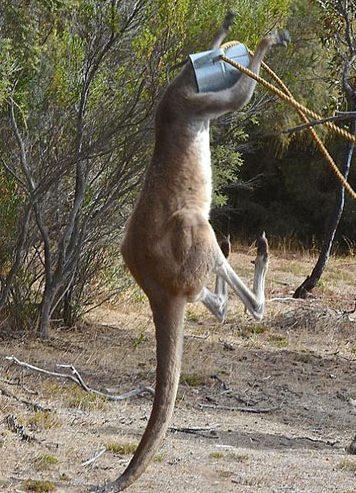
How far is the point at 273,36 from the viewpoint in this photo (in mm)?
6055

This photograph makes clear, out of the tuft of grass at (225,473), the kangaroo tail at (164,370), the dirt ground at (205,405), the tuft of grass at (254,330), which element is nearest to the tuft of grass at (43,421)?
the dirt ground at (205,405)

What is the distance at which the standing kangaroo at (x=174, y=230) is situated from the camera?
578 centimetres

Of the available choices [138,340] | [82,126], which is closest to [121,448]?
[82,126]

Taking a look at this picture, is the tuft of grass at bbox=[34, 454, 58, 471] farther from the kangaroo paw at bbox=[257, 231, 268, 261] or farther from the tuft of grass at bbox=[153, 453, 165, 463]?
the kangaroo paw at bbox=[257, 231, 268, 261]

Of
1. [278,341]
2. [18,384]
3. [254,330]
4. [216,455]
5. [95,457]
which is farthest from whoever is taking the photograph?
[254,330]

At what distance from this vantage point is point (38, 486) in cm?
616

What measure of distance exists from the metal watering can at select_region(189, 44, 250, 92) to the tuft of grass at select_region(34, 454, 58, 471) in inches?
104

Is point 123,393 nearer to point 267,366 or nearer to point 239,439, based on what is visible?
point 239,439

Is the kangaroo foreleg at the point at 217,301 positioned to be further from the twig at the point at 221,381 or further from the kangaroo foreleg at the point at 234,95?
the twig at the point at 221,381

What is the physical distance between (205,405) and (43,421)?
6.99ft

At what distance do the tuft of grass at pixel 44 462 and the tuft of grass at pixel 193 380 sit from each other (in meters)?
3.46

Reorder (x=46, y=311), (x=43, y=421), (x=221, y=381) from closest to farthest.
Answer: (x=43, y=421)
(x=221, y=381)
(x=46, y=311)

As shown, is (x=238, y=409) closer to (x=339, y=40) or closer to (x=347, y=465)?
(x=347, y=465)

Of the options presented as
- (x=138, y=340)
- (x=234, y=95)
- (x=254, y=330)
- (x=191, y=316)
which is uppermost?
(x=234, y=95)
